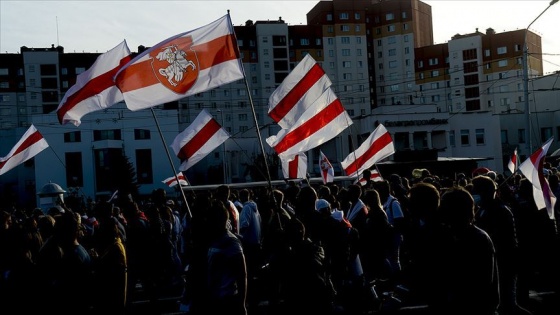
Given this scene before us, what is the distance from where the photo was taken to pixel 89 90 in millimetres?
10328

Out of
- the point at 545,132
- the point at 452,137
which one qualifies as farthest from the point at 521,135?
the point at 452,137

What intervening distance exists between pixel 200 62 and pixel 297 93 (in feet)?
10.1

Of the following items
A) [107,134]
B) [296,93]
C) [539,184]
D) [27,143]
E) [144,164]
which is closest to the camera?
[539,184]

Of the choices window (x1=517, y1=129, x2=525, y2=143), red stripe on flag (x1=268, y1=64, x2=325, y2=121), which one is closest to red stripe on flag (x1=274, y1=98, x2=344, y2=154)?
red stripe on flag (x1=268, y1=64, x2=325, y2=121)

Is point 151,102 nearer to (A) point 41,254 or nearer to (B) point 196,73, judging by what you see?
(B) point 196,73

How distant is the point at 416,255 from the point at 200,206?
200cm

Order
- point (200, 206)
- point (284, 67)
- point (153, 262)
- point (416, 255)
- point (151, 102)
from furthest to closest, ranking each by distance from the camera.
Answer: point (284, 67) → point (153, 262) → point (151, 102) → point (200, 206) → point (416, 255)

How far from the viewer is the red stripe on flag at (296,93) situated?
12172 millimetres

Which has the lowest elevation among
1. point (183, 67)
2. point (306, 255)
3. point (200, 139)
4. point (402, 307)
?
point (402, 307)

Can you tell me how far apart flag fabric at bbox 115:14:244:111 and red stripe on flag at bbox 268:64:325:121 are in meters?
2.51

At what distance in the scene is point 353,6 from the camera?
10306 cm

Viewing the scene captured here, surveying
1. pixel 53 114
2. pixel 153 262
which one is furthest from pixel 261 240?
pixel 53 114

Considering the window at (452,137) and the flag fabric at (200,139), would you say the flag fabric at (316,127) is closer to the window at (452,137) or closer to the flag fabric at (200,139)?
the flag fabric at (200,139)

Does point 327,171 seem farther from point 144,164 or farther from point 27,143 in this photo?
point 144,164
